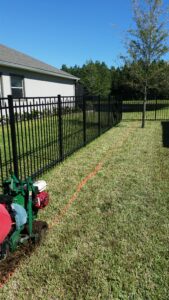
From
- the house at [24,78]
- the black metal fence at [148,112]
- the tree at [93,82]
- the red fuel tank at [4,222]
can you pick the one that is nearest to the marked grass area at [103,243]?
the red fuel tank at [4,222]

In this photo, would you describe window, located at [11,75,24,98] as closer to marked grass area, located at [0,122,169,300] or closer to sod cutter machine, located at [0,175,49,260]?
marked grass area, located at [0,122,169,300]

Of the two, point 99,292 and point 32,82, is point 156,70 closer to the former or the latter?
point 32,82

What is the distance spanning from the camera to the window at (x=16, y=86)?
41.4 ft

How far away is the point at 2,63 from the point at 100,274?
10794mm

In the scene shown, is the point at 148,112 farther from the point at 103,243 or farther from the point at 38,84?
the point at 103,243

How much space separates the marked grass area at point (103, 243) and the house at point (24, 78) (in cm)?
823

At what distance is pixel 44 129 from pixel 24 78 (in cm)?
922

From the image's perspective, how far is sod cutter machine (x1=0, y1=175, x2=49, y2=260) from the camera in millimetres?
2217

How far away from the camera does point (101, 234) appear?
2.98 m

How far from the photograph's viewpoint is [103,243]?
2.81m

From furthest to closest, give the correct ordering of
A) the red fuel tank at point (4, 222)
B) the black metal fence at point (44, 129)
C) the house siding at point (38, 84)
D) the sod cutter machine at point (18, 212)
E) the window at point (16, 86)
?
the window at point (16, 86) < the house siding at point (38, 84) < the black metal fence at point (44, 129) < the sod cutter machine at point (18, 212) < the red fuel tank at point (4, 222)

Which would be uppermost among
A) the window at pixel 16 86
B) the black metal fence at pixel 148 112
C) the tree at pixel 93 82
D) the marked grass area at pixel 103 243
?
the tree at pixel 93 82

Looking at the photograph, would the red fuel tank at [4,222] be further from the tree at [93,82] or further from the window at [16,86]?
the tree at [93,82]

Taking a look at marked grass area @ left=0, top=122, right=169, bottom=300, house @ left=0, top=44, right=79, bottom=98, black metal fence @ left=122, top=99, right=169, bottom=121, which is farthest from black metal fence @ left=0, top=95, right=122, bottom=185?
black metal fence @ left=122, top=99, right=169, bottom=121
